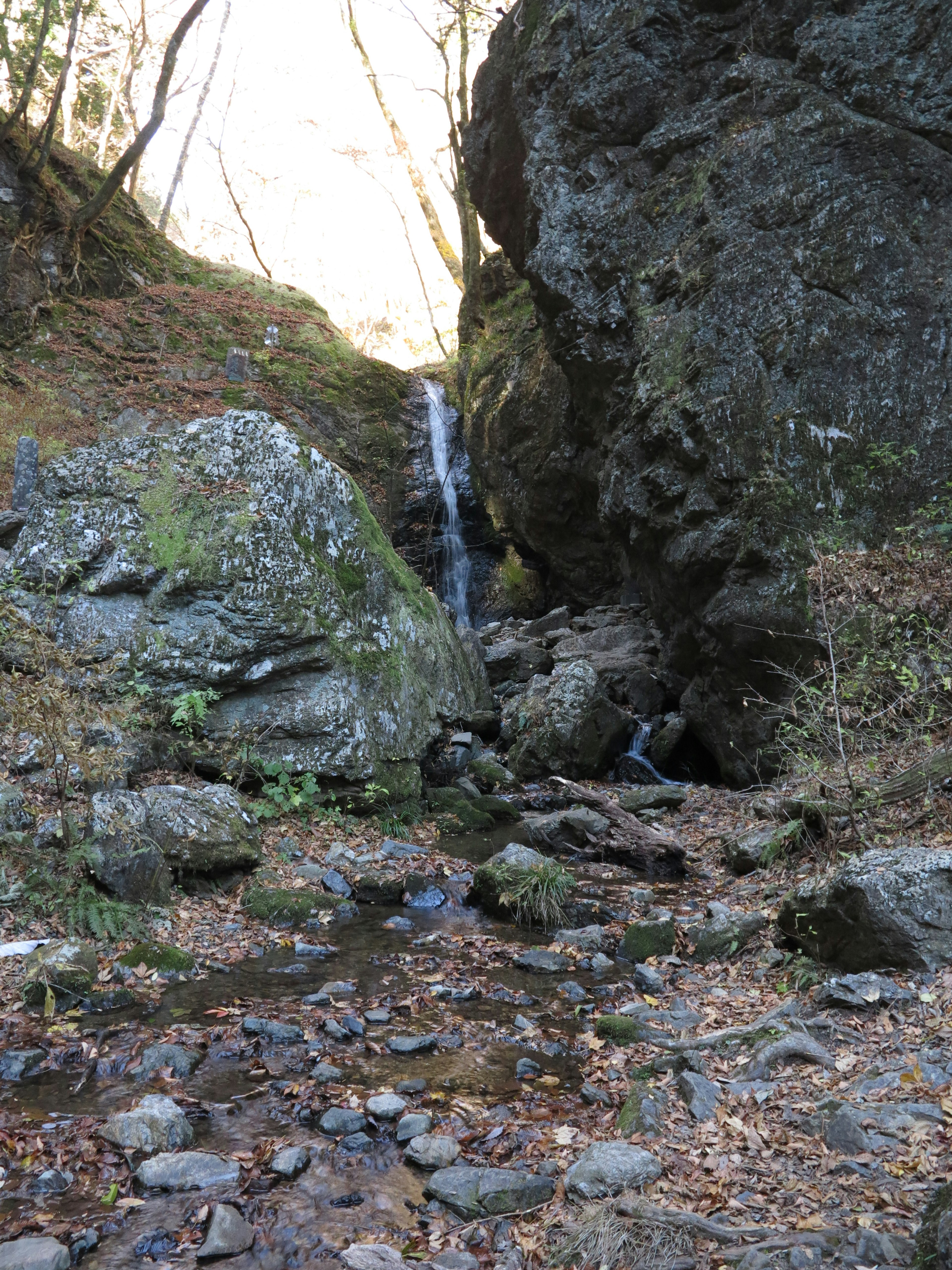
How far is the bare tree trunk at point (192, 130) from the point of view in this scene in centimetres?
2622

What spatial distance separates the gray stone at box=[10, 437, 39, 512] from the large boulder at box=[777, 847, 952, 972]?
1086cm

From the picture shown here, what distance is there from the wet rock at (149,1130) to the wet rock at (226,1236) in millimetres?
499

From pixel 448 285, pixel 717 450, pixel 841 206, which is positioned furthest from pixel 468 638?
pixel 448 285

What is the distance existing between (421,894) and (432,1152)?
→ 3.56 m

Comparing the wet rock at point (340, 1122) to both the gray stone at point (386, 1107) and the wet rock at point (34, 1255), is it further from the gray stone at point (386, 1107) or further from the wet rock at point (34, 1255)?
the wet rock at point (34, 1255)

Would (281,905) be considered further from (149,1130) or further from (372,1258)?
(372,1258)

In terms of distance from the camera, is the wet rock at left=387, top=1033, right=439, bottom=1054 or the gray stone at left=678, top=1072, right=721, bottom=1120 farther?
the wet rock at left=387, top=1033, right=439, bottom=1054

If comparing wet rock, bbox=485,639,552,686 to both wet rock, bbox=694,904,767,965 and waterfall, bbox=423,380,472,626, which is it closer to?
waterfall, bbox=423,380,472,626

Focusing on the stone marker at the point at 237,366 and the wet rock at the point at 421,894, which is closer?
the wet rock at the point at 421,894

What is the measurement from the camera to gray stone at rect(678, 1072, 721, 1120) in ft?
11.4

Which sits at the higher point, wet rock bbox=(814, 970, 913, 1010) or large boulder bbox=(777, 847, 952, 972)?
large boulder bbox=(777, 847, 952, 972)

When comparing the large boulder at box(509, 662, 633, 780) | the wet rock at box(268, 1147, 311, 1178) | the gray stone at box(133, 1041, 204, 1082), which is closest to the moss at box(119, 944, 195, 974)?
the gray stone at box(133, 1041, 204, 1082)

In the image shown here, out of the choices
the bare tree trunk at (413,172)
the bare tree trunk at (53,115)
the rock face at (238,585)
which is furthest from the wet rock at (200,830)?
the bare tree trunk at (413,172)

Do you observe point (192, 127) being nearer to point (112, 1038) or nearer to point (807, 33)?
point (807, 33)
